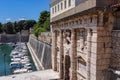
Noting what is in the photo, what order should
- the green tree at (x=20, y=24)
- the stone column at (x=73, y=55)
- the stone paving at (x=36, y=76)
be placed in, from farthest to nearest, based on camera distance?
the green tree at (x=20, y=24) → the stone paving at (x=36, y=76) → the stone column at (x=73, y=55)

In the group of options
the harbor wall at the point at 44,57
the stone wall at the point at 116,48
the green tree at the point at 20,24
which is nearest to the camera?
the stone wall at the point at 116,48

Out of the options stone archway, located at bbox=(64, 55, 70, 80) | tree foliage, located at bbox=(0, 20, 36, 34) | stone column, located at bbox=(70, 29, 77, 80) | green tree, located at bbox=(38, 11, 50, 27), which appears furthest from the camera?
tree foliage, located at bbox=(0, 20, 36, 34)

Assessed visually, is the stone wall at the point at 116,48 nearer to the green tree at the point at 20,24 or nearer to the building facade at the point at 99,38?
the building facade at the point at 99,38

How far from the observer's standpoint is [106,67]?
34.4 ft

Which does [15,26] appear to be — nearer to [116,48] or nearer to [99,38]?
[99,38]

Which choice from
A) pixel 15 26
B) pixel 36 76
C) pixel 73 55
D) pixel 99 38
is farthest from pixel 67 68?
pixel 15 26

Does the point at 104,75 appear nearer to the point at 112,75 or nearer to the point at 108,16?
the point at 112,75

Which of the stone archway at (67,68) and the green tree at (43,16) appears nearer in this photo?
the stone archway at (67,68)

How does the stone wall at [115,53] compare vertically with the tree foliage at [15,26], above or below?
below

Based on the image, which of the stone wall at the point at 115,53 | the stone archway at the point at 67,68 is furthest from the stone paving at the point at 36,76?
the stone wall at the point at 115,53

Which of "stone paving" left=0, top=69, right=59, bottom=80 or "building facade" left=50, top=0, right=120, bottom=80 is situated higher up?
"building facade" left=50, top=0, right=120, bottom=80

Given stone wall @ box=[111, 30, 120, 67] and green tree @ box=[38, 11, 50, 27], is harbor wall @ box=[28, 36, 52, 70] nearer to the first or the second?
stone wall @ box=[111, 30, 120, 67]

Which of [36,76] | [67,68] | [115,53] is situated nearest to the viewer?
[115,53]

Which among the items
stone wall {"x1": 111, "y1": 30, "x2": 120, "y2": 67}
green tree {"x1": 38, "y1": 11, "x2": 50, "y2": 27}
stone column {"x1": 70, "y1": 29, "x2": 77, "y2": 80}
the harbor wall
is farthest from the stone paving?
green tree {"x1": 38, "y1": 11, "x2": 50, "y2": 27}
